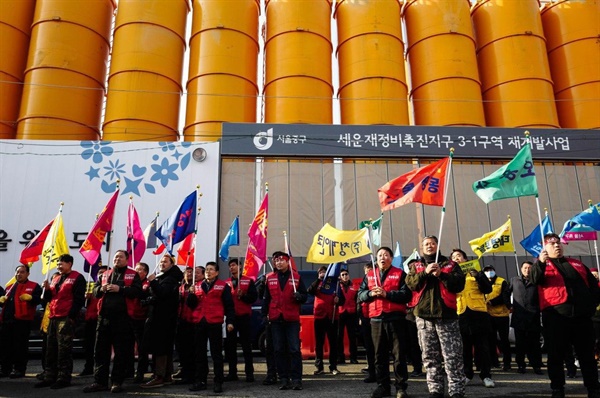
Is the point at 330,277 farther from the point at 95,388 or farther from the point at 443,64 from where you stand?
the point at 443,64

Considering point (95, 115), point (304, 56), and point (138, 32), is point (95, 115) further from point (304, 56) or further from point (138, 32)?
point (304, 56)

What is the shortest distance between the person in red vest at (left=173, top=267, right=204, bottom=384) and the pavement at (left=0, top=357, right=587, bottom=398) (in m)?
0.36

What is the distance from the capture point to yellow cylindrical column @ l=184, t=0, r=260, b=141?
18.2 m

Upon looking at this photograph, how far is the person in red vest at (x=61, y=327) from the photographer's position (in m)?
6.14

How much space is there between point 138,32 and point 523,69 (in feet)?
51.4

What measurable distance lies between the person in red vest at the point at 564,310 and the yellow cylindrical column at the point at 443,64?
1433 centimetres

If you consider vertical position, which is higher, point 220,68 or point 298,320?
point 220,68

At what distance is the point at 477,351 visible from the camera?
6535 mm

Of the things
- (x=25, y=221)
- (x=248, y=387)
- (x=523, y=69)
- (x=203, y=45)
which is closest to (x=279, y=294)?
(x=248, y=387)

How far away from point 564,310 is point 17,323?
740 cm

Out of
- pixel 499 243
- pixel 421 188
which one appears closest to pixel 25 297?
pixel 421 188

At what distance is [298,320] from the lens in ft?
20.8

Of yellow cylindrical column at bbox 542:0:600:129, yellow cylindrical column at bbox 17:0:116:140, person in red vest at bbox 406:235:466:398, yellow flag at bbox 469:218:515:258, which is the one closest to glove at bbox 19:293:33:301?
person in red vest at bbox 406:235:466:398

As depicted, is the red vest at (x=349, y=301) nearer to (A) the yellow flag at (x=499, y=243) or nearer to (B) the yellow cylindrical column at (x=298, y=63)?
(A) the yellow flag at (x=499, y=243)
